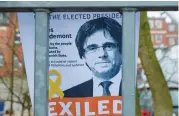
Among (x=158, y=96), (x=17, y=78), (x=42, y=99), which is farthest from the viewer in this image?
(x=17, y=78)

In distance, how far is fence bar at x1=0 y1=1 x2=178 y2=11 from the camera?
10.6 ft

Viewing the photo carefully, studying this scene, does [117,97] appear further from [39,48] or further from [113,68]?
[39,48]

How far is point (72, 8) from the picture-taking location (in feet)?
10.8

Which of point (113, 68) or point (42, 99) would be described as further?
point (113, 68)

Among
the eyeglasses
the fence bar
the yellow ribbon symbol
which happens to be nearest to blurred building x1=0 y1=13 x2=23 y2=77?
the yellow ribbon symbol

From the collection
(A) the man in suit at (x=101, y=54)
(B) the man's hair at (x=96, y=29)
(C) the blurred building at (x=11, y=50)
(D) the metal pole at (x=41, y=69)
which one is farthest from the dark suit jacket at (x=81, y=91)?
(C) the blurred building at (x=11, y=50)

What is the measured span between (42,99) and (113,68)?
623 mm

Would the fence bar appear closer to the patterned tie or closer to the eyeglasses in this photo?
the eyeglasses

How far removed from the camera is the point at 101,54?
351cm

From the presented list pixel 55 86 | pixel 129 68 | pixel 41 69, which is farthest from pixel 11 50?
pixel 129 68

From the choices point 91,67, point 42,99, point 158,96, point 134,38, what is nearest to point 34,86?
point 42,99

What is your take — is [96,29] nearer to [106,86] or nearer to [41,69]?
[106,86]

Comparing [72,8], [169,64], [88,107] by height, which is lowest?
[88,107]

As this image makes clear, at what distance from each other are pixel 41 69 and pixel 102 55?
1.75 feet
